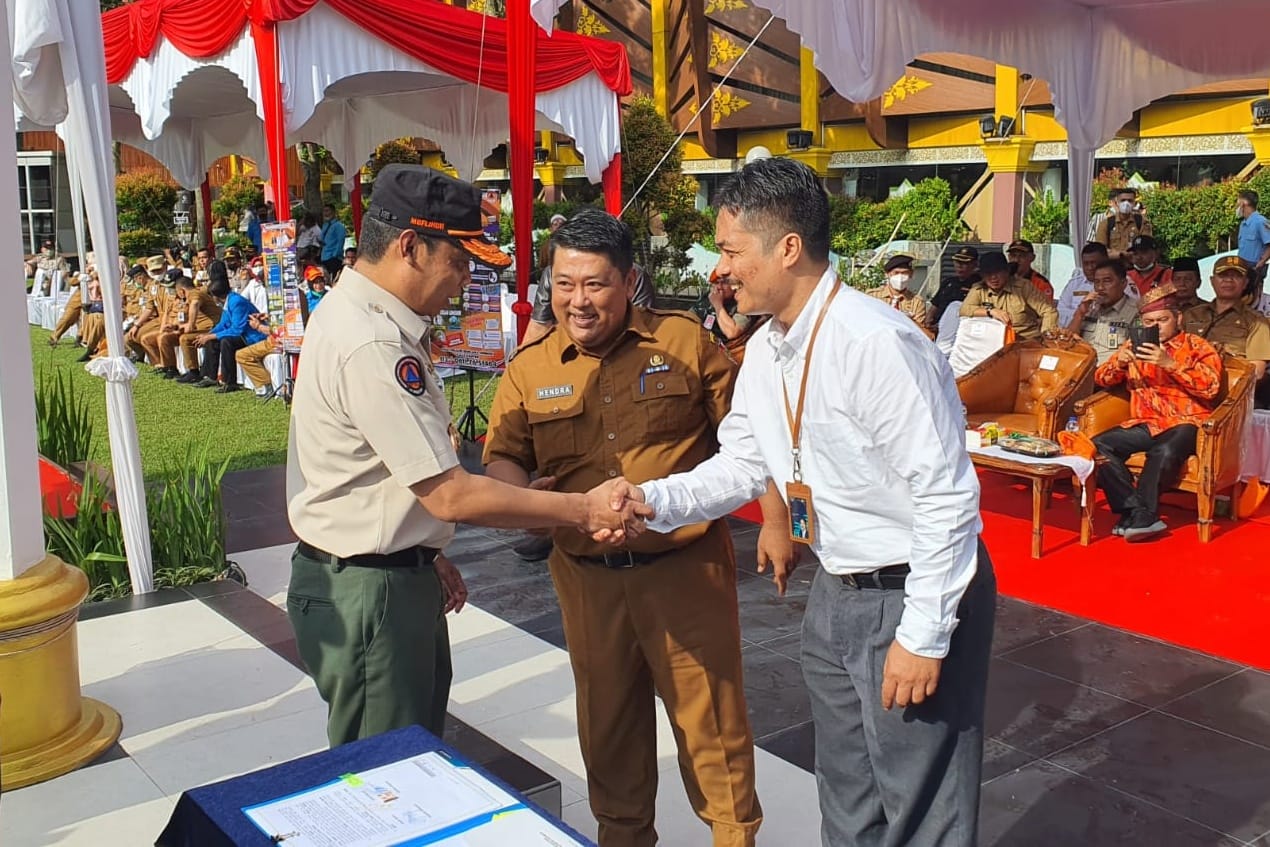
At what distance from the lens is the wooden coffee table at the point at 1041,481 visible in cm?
570

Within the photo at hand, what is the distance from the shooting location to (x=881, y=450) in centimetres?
203

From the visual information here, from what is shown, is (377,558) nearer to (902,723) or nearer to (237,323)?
(902,723)

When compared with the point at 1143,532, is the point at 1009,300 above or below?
above

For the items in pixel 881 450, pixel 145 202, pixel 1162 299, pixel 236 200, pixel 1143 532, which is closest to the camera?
pixel 881 450

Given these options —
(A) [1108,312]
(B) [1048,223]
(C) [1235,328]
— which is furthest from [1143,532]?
(B) [1048,223]

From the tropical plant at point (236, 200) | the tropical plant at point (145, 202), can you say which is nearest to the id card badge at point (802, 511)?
the tropical plant at point (236, 200)

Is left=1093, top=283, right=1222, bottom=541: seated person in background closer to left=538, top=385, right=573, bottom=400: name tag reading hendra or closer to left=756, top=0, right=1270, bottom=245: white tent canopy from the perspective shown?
left=756, top=0, right=1270, bottom=245: white tent canopy

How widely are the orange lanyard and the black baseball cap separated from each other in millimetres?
720

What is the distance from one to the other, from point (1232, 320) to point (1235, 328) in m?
0.06

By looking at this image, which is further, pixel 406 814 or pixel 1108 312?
pixel 1108 312

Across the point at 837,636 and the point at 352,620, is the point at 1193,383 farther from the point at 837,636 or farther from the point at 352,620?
the point at 352,620

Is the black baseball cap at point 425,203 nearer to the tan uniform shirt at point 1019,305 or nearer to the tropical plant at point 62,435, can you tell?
the tropical plant at point 62,435

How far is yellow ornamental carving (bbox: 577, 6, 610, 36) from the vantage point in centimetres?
2434

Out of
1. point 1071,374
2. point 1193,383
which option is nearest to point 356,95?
point 1071,374
